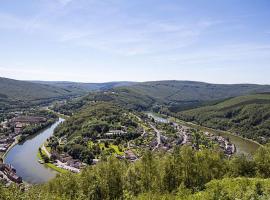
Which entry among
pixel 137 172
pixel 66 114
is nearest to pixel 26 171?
pixel 137 172

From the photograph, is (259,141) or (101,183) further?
(259,141)

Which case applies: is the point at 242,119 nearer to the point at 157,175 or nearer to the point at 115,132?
the point at 115,132

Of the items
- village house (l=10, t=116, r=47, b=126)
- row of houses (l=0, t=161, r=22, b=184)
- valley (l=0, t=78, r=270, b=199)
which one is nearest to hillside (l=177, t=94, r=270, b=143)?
valley (l=0, t=78, r=270, b=199)

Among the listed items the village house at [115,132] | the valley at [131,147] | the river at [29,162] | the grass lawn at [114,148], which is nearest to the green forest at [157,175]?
the valley at [131,147]

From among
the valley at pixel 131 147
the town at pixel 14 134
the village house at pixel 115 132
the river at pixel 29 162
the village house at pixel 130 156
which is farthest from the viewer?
the village house at pixel 115 132

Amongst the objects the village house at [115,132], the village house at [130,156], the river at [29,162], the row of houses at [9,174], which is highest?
the village house at [115,132]

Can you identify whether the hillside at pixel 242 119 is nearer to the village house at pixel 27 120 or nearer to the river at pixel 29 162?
the river at pixel 29 162

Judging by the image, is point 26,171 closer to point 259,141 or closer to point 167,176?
point 167,176

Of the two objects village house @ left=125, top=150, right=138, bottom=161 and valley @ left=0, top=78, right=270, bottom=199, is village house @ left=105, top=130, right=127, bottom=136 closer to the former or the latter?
valley @ left=0, top=78, right=270, bottom=199
